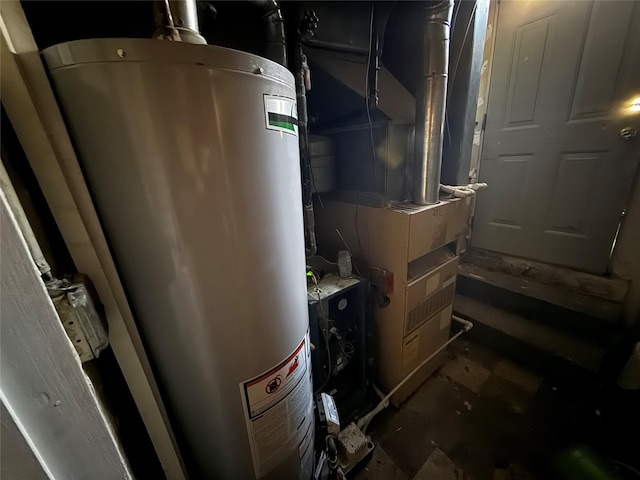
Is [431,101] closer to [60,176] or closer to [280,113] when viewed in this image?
[280,113]

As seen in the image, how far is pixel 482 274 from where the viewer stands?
6.07 ft

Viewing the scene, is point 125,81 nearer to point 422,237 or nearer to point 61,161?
point 61,161

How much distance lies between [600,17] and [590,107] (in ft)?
1.44

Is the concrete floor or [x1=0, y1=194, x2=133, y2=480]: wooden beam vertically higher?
[x1=0, y1=194, x2=133, y2=480]: wooden beam

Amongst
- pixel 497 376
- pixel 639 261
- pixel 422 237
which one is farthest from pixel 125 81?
pixel 639 261

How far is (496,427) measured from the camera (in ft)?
4.07

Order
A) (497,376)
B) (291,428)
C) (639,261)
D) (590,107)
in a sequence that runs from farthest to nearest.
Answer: (497,376) → (590,107) → (639,261) → (291,428)

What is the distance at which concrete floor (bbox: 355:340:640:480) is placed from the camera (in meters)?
1.09

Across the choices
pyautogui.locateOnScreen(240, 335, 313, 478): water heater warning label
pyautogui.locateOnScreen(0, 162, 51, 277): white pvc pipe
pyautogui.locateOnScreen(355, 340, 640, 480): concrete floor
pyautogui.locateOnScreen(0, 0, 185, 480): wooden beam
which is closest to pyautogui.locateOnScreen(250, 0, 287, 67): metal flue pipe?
pyautogui.locateOnScreen(0, 0, 185, 480): wooden beam

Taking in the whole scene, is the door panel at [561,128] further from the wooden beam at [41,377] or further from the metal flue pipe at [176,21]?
the wooden beam at [41,377]

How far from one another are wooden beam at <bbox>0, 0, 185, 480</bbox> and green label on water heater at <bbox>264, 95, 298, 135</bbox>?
33 centimetres

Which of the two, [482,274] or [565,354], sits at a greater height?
[482,274]

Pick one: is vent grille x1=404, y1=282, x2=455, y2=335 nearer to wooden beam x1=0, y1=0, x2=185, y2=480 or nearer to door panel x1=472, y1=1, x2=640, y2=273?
door panel x1=472, y1=1, x2=640, y2=273

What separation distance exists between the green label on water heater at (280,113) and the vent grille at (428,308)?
3.38 ft
